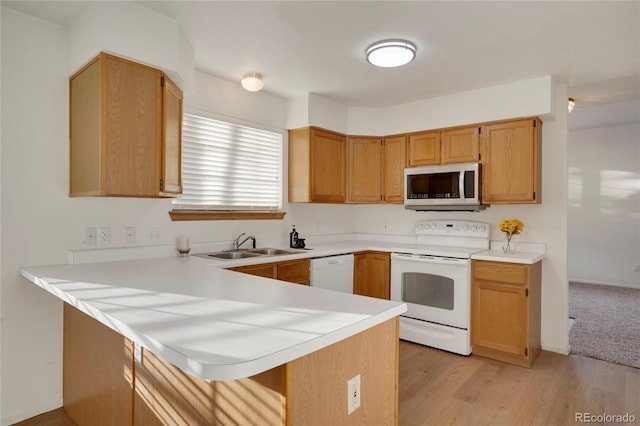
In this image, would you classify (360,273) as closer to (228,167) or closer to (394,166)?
(394,166)

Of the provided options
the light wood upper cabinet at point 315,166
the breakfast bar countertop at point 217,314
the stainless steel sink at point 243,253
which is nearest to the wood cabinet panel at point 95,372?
the breakfast bar countertop at point 217,314

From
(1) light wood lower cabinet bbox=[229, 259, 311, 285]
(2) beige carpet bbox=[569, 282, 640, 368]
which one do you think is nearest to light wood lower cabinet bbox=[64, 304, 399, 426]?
(1) light wood lower cabinet bbox=[229, 259, 311, 285]

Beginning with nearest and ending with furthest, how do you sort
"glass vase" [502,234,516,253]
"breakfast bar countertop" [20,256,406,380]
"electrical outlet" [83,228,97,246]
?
"breakfast bar countertop" [20,256,406,380] → "electrical outlet" [83,228,97,246] → "glass vase" [502,234,516,253]

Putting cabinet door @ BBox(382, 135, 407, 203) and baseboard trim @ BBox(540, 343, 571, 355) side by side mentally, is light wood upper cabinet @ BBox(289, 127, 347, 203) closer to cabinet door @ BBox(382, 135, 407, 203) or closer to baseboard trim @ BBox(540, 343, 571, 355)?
cabinet door @ BBox(382, 135, 407, 203)

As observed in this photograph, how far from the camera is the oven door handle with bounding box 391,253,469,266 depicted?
3316 mm

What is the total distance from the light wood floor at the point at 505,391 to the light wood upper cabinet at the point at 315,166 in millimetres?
1794

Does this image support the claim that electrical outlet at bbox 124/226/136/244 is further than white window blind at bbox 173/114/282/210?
No

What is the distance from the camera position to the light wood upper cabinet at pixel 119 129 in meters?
2.12

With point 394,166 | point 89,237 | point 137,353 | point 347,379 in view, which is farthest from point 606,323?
point 89,237

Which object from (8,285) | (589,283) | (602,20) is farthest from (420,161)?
(589,283)

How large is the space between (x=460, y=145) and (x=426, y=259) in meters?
1.21

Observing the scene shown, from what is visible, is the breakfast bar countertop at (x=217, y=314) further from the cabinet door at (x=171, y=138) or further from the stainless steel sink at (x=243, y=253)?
the stainless steel sink at (x=243, y=253)

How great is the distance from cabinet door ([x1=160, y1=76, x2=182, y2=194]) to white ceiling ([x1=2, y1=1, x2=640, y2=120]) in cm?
43

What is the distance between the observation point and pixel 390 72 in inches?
126
